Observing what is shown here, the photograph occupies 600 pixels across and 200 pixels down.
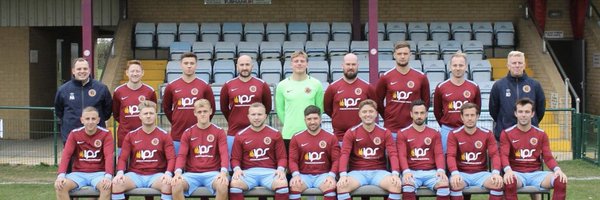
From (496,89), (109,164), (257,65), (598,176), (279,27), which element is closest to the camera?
(109,164)

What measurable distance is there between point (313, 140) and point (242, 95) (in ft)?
3.03

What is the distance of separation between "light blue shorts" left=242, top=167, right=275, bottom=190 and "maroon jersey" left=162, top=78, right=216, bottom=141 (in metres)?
0.96

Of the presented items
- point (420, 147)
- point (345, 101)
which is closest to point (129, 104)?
point (345, 101)

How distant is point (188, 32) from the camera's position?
17906 millimetres

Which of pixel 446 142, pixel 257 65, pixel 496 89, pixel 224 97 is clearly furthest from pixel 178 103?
pixel 257 65

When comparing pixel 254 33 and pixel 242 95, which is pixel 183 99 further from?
pixel 254 33

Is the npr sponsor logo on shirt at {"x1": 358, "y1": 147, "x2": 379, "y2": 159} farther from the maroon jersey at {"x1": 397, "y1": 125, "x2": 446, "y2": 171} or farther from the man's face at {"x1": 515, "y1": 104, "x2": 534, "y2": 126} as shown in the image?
the man's face at {"x1": 515, "y1": 104, "x2": 534, "y2": 126}

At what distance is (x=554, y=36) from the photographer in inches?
744

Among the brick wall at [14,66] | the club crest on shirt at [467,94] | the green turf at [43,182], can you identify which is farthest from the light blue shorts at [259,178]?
the brick wall at [14,66]

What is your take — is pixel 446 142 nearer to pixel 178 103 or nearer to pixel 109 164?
pixel 178 103

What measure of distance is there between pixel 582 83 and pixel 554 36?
1267 mm

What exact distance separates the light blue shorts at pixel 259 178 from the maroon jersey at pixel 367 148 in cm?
66

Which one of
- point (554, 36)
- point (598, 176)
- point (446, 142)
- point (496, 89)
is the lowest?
point (598, 176)

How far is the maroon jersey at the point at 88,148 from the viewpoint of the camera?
7.64 meters
